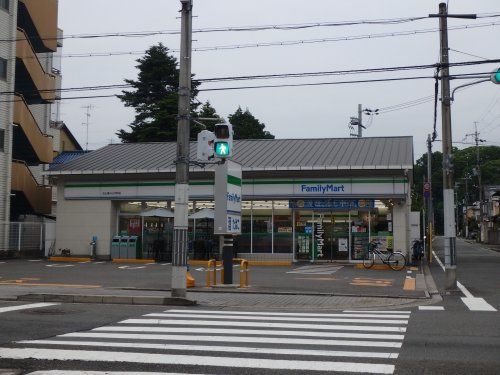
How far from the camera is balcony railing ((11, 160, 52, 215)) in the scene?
33938 mm

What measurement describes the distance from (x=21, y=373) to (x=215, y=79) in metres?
13.5

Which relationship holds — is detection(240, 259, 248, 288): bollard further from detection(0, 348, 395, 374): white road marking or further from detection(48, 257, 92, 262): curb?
detection(48, 257, 92, 262): curb

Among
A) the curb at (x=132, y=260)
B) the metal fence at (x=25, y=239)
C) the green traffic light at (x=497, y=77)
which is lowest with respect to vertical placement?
the curb at (x=132, y=260)

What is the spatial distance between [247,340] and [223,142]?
7361 mm

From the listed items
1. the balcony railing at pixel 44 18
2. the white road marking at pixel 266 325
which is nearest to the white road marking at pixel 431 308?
the white road marking at pixel 266 325

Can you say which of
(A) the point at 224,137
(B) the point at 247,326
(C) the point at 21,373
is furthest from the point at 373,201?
(C) the point at 21,373

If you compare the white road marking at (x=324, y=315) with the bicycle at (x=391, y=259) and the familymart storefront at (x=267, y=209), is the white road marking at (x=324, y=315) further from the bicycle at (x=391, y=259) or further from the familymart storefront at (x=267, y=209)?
the familymart storefront at (x=267, y=209)

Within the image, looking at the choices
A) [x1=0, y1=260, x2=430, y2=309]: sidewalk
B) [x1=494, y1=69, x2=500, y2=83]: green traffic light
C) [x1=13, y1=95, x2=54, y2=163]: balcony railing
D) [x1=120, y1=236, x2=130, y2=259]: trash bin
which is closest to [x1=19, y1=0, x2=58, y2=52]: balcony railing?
[x1=13, y1=95, x2=54, y2=163]: balcony railing

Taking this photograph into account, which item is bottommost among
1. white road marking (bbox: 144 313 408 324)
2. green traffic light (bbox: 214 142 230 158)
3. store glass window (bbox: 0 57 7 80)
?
white road marking (bbox: 144 313 408 324)

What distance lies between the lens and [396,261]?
26.1 metres

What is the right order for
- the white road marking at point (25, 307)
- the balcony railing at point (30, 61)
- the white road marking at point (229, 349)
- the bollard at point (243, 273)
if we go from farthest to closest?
the balcony railing at point (30, 61) → the bollard at point (243, 273) → the white road marking at point (25, 307) → the white road marking at point (229, 349)

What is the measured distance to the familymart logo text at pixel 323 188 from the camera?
2977 centimetres

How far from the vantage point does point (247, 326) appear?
10914 mm

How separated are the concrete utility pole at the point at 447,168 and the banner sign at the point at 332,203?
1055 cm
